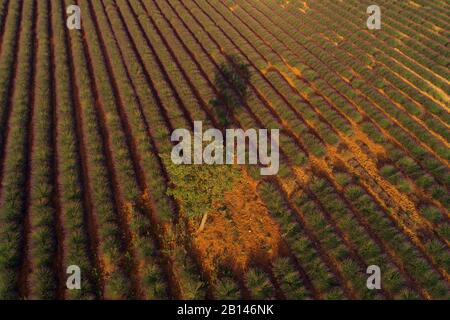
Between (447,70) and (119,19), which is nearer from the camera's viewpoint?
(447,70)

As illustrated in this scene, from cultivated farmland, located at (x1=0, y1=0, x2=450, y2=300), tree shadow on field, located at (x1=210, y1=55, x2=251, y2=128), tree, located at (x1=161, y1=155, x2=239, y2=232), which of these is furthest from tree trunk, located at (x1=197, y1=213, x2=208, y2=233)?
tree shadow on field, located at (x1=210, y1=55, x2=251, y2=128)

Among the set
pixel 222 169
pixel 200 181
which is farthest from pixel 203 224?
pixel 222 169

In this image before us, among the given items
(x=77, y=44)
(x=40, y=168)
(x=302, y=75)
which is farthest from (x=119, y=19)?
(x=40, y=168)

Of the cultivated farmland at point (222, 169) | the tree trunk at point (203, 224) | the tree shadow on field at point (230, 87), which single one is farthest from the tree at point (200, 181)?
the tree shadow on field at point (230, 87)

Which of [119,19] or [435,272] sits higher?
[119,19]

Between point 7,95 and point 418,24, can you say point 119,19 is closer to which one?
point 7,95

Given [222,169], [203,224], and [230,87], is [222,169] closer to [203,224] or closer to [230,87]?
[203,224]
